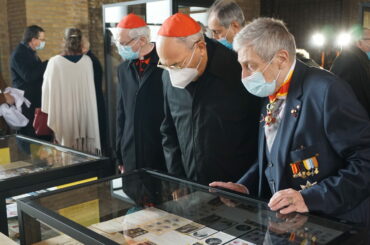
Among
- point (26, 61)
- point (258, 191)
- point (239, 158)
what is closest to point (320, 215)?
point (258, 191)

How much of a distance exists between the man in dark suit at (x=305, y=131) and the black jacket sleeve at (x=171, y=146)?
64 cm

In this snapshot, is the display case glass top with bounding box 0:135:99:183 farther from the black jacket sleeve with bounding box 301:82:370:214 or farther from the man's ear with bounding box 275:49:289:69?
the black jacket sleeve with bounding box 301:82:370:214

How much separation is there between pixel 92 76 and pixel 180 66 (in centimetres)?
259

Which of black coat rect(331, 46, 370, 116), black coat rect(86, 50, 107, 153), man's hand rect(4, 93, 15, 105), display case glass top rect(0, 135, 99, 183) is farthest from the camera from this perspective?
black coat rect(86, 50, 107, 153)

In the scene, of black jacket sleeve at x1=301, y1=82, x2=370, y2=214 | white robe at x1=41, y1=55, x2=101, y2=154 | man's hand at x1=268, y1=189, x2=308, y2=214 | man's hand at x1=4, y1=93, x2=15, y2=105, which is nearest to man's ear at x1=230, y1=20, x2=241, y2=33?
black jacket sleeve at x1=301, y1=82, x2=370, y2=214

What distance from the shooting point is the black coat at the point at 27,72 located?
4.93 meters

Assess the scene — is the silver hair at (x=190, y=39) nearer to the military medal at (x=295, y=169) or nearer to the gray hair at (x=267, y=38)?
the gray hair at (x=267, y=38)

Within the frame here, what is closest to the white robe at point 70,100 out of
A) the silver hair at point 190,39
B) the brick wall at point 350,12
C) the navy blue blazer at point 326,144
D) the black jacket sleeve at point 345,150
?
the silver hair at point 190,39

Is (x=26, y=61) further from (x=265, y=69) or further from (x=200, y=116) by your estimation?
(x=265, y=69)

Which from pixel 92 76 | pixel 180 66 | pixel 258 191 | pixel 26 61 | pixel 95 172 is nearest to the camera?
pixel 258 191

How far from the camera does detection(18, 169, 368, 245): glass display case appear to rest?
1344mm

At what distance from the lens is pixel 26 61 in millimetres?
4930

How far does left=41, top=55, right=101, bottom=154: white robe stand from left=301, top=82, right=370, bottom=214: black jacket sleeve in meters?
3.30

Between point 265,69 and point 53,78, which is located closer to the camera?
point 265,69
